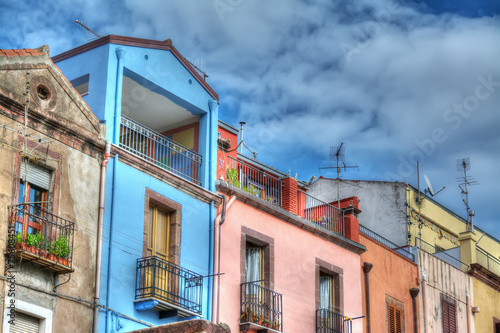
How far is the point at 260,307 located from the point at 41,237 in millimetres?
7832

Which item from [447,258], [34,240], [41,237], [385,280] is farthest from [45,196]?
[447,258]

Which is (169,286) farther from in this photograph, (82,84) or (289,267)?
(82,84)

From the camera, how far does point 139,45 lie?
25.2m

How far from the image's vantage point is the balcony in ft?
65.6

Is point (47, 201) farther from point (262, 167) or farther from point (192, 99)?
point (262, 167)

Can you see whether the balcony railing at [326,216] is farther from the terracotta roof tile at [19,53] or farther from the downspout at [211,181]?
the terracotta roof tile at [19,53]

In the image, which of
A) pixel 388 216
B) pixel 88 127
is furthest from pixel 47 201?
pixel 388 216

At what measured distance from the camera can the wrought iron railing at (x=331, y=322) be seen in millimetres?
28453

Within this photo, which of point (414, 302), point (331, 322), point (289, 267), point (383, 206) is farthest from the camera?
point (383, 206)

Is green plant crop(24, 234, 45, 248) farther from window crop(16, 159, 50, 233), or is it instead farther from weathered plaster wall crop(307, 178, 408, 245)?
weathered plaster wall crop(307, 178, 408, 245)

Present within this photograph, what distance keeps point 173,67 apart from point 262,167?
34.9ft

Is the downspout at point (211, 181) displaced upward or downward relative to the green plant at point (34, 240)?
upward

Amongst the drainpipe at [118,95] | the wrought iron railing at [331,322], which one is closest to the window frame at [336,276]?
the wrought iron railing at [331,322]

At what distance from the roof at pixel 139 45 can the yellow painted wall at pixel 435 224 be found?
1449cm
